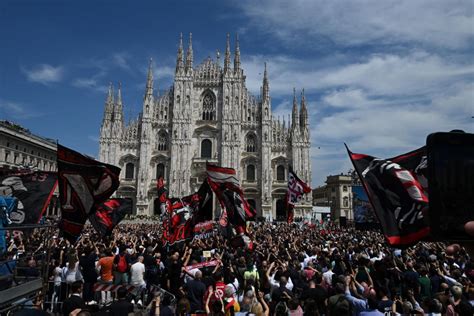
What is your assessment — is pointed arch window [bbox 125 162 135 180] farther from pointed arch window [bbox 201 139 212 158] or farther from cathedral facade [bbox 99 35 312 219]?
pointed arch window [bbox 201 139 212 158]

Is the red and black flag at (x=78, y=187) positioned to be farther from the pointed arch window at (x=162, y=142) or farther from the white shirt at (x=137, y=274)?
the pointed arch window at (x=162, y=142)

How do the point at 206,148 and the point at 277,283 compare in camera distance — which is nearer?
the point at 277,283

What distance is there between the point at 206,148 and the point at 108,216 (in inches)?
1350

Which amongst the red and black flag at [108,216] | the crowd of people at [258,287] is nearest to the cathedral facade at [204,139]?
the red and black flag at [108,216]

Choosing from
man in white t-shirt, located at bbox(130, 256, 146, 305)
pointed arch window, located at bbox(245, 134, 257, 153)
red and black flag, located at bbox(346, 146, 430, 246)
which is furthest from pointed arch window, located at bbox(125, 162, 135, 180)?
red and black flag, located at bbox(346, 146, 430, 246)

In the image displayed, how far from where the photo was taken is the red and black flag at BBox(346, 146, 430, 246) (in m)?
4.47

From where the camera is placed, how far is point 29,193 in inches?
332

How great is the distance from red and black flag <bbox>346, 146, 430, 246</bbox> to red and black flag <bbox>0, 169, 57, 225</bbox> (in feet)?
24.4

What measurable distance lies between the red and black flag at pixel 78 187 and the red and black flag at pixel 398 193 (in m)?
5.58

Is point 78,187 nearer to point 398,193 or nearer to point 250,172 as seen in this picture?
point 398,193

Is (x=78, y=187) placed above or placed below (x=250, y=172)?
below

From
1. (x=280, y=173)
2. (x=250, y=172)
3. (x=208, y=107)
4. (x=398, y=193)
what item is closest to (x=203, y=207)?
(x=398, y=193)

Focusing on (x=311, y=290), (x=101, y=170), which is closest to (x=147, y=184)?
(x=101, y=170)

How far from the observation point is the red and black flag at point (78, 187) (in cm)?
737
